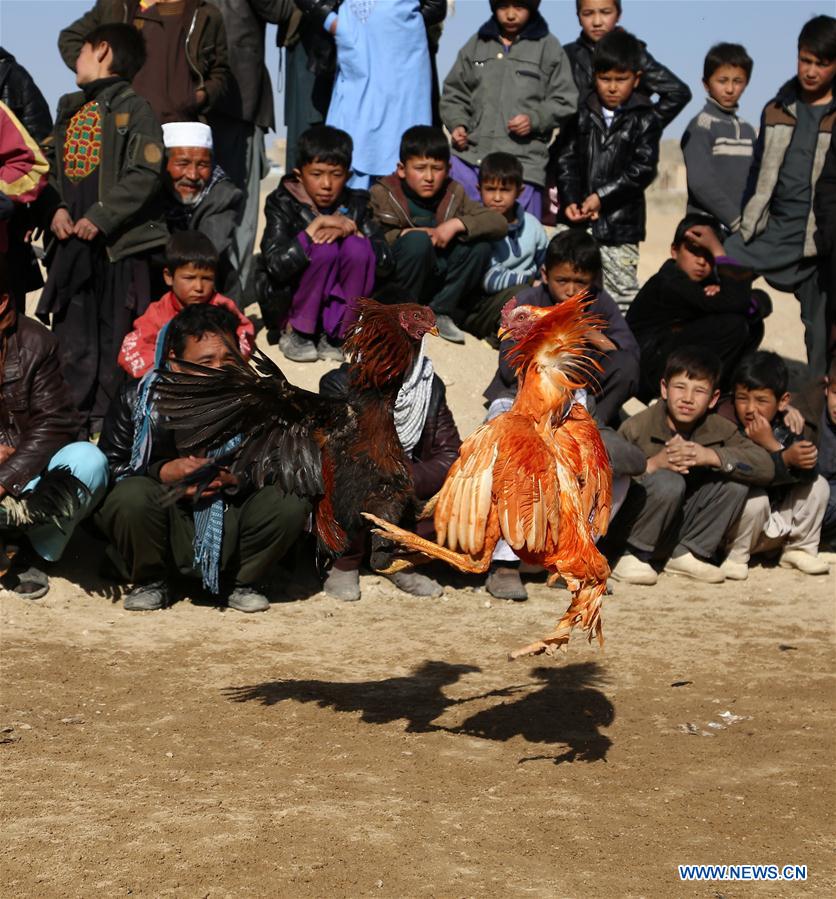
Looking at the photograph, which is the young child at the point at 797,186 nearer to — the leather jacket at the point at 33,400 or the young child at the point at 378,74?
the young child at the point at 378,74

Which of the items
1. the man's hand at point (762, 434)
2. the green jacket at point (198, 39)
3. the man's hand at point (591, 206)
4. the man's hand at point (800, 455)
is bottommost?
the man's hand at point (800, 455)

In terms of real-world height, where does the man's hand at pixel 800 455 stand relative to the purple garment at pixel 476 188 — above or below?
below

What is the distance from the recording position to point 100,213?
7328 mm

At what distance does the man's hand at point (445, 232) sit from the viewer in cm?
834

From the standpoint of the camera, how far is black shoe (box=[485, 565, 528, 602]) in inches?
276

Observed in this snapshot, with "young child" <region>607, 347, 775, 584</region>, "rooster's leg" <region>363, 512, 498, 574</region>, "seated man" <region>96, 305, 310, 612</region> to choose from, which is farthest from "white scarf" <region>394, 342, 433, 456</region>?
"rooster's leg" <region>363, 512, 498, 574</region>

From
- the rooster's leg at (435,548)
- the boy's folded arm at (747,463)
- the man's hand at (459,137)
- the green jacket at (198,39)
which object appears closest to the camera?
the rooster's leg at (435,548)

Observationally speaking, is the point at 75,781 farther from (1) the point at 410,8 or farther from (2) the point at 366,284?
(1) the point at 410,8

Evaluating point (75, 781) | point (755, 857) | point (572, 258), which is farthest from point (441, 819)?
point (572, 258)

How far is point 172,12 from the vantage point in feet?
26.6

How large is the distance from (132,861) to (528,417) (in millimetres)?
1990

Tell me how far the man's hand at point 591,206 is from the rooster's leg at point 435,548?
16.4ft

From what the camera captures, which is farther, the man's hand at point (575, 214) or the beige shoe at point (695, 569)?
the man's hand at point (575, 214)

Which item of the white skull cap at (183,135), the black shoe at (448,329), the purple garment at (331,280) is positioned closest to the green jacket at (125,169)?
the white skull cap at (183,135)
